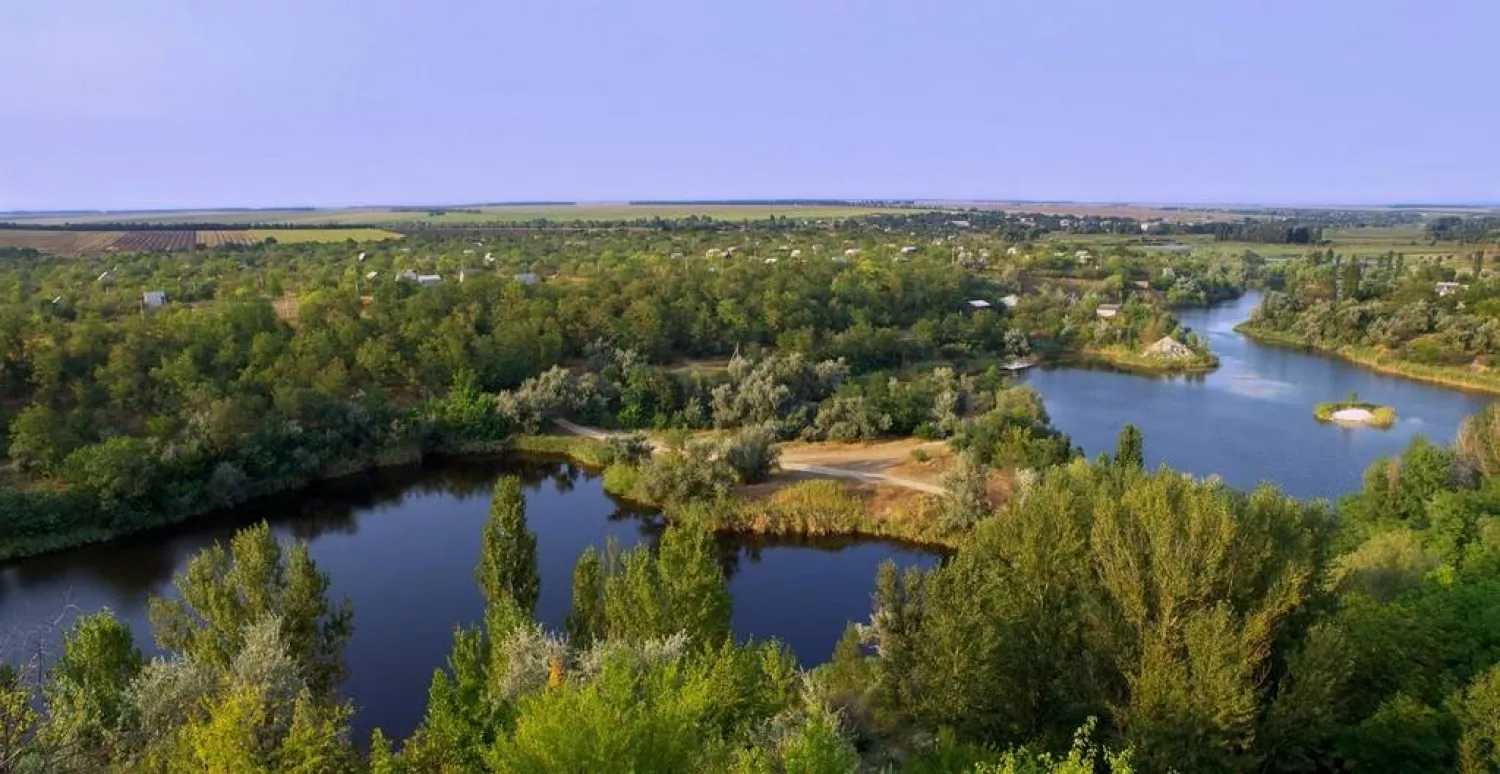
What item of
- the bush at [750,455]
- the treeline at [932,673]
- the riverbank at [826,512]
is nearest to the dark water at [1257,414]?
the riverbank at [826,512]

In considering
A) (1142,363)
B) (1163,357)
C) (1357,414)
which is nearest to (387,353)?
(1142,363)

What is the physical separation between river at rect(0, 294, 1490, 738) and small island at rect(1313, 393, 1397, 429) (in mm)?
872

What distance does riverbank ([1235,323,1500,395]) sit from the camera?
197 ft

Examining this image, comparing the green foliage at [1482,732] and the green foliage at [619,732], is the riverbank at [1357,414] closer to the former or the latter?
the green foliage at [1482,732]

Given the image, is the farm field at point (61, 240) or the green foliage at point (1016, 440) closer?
the green foliage at point (1016, 440)

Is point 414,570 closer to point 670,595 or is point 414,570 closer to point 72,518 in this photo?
point 72,518

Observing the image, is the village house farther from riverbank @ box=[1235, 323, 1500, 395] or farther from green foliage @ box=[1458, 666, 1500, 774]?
green foliage @ box=[1458, 666, 1500, 774]

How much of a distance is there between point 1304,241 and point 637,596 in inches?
6717

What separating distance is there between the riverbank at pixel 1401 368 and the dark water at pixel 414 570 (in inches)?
1928

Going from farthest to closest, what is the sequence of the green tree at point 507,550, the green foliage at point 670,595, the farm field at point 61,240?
the farm field at point 61,240, the green tree at point 507,550, the green foliage at point 670,595

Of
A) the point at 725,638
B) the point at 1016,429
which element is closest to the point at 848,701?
the point at 725,638

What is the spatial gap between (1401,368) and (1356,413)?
61.4 feet

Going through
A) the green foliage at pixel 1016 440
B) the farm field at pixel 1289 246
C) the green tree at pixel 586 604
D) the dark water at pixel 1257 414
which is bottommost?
the dark water at pixel 1257 414

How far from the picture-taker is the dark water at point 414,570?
25797 millimetres
